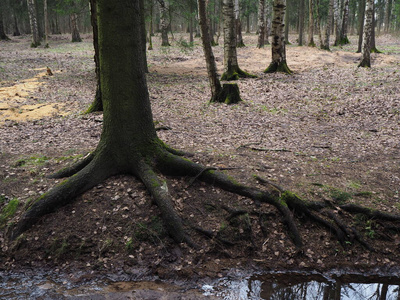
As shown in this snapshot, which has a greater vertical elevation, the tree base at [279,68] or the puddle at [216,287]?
the tree base at [279,68]

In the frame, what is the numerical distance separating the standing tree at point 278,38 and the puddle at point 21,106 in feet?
35.9

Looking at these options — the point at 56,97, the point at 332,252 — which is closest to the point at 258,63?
the point at 56,97

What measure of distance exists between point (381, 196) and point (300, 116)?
17.1ft

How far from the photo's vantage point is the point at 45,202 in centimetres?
514

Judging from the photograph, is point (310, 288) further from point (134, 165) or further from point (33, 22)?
point (33, 22)

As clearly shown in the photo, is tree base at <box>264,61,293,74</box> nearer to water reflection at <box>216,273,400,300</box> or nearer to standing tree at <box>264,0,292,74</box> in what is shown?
standing tree at <box>264,0,292,74</box>

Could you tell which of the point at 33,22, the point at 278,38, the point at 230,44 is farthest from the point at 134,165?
the point at 33,22

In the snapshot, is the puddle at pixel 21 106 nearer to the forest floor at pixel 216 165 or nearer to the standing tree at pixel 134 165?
the forest floor at pixel 216 165

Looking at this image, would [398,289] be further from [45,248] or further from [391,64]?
[391,64]

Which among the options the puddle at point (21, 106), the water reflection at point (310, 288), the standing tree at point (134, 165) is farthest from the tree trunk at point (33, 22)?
the water reflection at point (310, 288)

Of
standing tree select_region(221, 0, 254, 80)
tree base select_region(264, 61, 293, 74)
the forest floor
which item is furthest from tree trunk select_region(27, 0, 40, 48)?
tree base select_region(264, 61, 293, 74)

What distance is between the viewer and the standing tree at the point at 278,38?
1603 centimetres

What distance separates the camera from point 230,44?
1501 cm

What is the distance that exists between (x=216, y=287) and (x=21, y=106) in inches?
417
